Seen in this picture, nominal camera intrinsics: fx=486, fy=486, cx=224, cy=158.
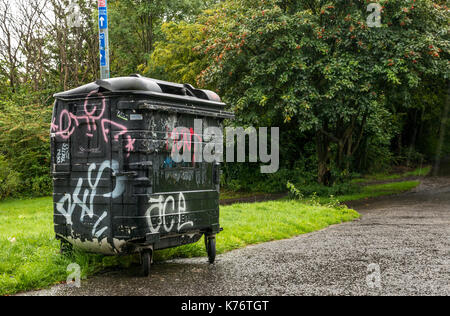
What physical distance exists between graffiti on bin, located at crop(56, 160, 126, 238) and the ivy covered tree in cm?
954

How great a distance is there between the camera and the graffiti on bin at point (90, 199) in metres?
5.79

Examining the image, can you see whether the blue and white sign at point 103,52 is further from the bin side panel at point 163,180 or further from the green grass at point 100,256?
the green grass at point 100,256

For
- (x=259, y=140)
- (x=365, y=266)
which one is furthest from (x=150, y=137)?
(x=259, y=140)

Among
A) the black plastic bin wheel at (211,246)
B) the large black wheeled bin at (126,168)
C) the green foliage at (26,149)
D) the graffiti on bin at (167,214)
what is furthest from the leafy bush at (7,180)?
the graffiti on bin at (167,214)

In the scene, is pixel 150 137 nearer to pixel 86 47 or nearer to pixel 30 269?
pixel 30 269

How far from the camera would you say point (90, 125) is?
605 cm

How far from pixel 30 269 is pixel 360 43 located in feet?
38.5

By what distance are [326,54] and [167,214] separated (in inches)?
422

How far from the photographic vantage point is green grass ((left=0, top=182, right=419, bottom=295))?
5938mm

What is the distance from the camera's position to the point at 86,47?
27.8 m

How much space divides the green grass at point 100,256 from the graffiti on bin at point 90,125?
5.35 ft

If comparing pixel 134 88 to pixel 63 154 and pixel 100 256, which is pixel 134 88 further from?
pixel 100 256

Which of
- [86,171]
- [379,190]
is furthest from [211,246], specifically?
[379,190]
